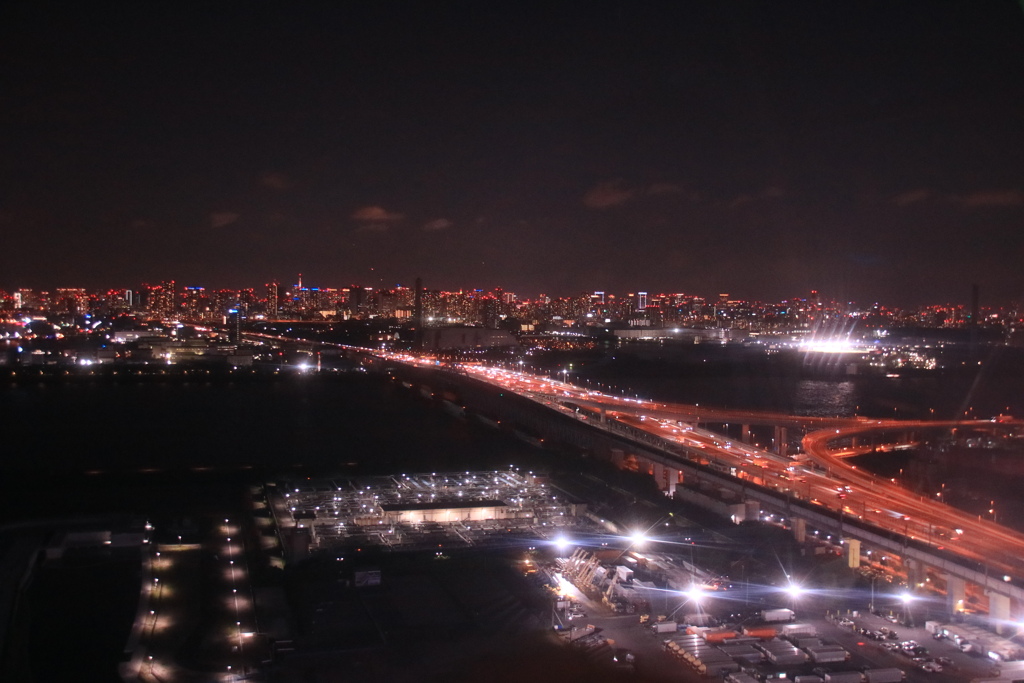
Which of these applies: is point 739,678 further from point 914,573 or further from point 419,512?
point 419,512

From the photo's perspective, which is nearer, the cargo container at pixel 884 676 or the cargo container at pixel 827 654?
the cargo container at pixel 884 676

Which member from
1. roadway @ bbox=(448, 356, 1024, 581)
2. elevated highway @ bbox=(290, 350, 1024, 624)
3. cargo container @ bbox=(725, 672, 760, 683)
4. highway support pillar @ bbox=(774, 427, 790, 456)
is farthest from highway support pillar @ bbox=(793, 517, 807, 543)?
highway support pillar @ bbox=(774, 427, 790, 456)

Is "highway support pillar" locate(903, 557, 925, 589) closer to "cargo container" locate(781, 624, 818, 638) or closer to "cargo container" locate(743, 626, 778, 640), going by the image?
"cargo container" locate(781, 624, 818, 638)

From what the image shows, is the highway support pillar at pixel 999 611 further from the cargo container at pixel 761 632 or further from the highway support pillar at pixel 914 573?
the cargo container at pixel 761 632

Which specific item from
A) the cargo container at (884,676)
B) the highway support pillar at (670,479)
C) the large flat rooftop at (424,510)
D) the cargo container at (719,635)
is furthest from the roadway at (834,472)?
the large flat rooftop at (424,510)

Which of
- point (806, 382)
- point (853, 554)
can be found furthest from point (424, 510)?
point (806, 382)

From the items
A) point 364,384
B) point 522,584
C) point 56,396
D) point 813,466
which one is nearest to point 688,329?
point 364,384
